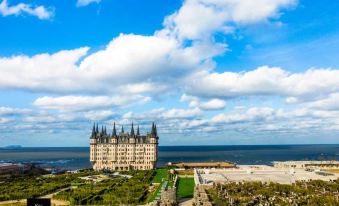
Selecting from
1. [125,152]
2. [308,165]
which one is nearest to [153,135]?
[125,152]

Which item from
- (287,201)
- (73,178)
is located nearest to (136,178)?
(73,178)

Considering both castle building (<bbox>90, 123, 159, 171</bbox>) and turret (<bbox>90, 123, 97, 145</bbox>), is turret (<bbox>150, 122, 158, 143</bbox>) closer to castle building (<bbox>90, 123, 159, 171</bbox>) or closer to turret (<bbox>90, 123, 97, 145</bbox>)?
castle building (<bbox>90, 123, 159, 171</bbox>)

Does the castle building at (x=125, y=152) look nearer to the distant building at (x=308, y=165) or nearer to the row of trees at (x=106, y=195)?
the distant building at (x=308, y=165)

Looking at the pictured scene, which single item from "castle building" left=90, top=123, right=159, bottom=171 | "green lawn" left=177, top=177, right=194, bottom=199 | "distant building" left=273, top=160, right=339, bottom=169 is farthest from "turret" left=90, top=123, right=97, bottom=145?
"distant building" left=273, top=160, right=339, bottom=169

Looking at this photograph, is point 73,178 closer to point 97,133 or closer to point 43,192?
point 43,192

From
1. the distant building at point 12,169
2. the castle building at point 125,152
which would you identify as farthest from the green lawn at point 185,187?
the distant building at point 12,169

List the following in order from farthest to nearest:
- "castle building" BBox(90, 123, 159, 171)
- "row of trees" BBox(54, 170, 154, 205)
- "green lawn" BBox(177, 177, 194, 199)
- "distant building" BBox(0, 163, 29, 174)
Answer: "castle building" BBox(90, 123, 159, 171), "distant building" BBox(0, 163, 29, 174), "green lawn" BBox(177, 177, 194, 199), "row of trees" BBox(54, 170, 154, 205)
